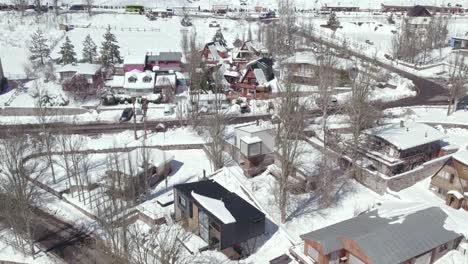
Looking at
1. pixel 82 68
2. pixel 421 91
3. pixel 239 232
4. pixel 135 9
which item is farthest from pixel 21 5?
pixel 239 232

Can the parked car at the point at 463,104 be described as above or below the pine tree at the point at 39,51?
below

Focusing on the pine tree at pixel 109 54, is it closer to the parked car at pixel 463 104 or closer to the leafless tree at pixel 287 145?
the leafless tree at pixel 287 145

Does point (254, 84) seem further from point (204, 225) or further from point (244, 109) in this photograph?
point (204, 225)

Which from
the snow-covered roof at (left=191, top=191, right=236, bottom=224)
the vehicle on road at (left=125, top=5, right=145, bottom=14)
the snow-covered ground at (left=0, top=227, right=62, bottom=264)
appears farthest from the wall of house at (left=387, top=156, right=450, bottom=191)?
the vehicle on road at (left=125, top=5, right=145, bottom=14)

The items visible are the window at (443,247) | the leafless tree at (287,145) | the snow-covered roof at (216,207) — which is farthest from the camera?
the leafless tree at (287,145)

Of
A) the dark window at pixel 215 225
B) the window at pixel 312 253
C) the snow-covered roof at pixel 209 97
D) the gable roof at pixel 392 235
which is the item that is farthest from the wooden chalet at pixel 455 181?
the snow-covered roof at pixel 209 97

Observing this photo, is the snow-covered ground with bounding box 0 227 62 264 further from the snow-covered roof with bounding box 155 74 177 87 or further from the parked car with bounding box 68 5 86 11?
the parked car with bounding box 68 5 86 11

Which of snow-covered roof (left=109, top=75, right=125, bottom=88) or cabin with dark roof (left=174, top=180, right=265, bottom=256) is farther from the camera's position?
snow-covered roof (left=109, top=75, right=125, bottom=88)
